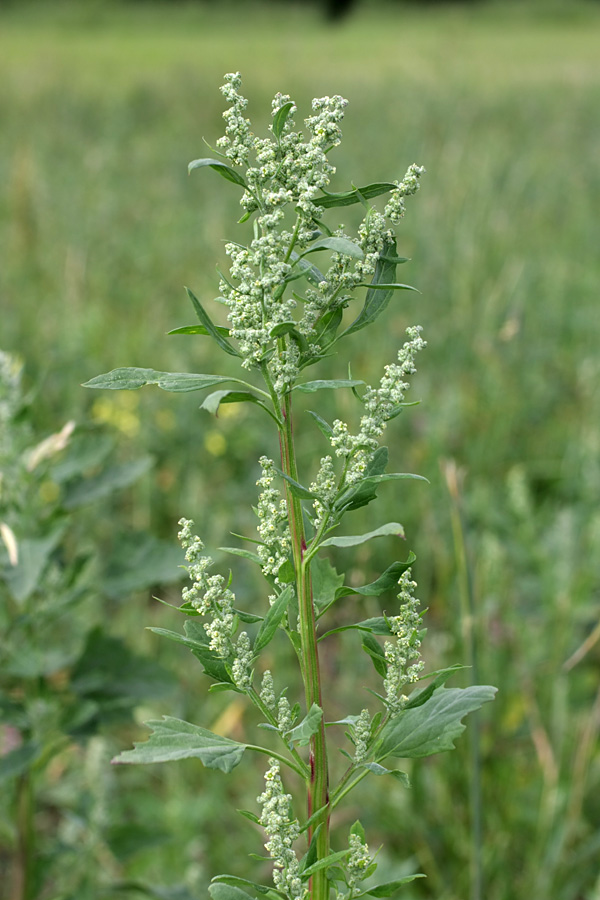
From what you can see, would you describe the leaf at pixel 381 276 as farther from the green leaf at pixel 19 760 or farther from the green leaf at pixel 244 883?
the green leaf at pixel 19 760

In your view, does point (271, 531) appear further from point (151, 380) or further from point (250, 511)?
point (250, 511)

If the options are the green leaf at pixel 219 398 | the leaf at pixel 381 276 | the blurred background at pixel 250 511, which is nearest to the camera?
the green leaf at pixel 219 398

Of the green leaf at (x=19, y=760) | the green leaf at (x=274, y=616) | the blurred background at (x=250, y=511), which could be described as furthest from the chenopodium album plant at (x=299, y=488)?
the green leaf at (x=19, y=760)

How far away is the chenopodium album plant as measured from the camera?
2.36 ft

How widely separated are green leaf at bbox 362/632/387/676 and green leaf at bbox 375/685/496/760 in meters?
0.05

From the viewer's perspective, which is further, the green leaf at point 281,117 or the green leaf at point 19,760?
the green leaf at point 19,760

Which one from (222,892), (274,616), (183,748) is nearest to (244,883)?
(222,892)

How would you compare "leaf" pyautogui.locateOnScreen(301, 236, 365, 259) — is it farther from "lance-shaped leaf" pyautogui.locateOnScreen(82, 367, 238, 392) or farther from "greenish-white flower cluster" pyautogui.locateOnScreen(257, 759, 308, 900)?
"greenish-white flower cluster" pyautogui.locateOnScreen(257, 759, 308, 900)

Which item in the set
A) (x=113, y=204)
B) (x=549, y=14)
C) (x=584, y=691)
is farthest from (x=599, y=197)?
(x=549, y=14)

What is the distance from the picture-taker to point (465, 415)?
385 cm

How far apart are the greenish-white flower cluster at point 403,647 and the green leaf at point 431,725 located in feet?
0.07

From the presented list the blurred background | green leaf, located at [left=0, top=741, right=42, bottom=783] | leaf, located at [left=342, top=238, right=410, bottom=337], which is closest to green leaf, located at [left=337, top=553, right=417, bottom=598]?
leaf, located at [left=342, top=238, right=410, bottom=337]

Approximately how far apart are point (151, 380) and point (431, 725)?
0.40m

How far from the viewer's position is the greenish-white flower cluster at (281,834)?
73cm
